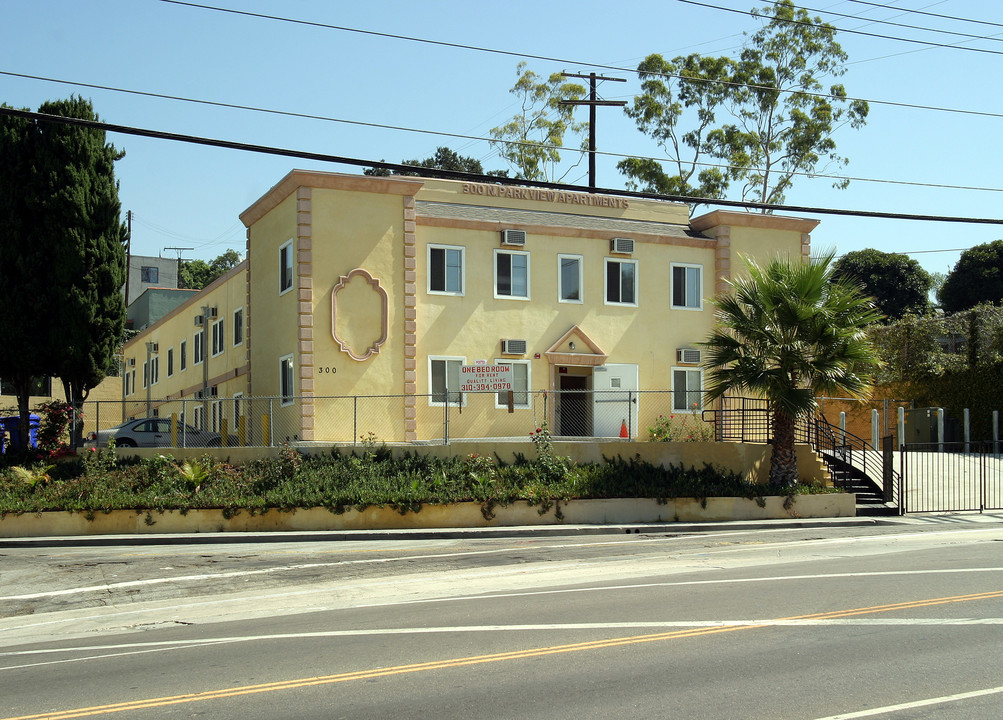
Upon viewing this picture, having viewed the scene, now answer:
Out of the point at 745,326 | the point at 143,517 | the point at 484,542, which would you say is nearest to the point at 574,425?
the point at 745,326

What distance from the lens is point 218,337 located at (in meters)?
35.2

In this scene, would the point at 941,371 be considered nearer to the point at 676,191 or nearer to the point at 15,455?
the point at 676,191

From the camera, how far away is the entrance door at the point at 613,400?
92.4ft

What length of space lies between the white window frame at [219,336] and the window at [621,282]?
1368 centimetres

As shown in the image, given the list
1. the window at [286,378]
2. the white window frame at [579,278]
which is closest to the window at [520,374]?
the white window frame at [579,278]

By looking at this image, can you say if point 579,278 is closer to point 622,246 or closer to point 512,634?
point 622,246

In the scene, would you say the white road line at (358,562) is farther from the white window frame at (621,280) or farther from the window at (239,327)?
the window at (239,327)

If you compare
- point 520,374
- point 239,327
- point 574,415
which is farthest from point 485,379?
point 239,327

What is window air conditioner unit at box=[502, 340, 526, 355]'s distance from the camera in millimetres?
28173

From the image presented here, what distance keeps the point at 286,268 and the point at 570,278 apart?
27.8 ft

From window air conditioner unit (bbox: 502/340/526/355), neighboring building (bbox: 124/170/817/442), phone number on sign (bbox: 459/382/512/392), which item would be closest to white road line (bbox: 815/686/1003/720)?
phone number on sign (bbox: 459/382/512/392)

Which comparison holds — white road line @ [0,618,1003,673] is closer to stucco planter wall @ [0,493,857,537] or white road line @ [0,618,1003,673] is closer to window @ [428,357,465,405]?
stucco planter wall @ [0,493,857,537]

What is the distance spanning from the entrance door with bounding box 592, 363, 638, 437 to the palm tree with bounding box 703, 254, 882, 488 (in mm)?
5375

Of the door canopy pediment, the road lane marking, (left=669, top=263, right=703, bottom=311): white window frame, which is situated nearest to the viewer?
the road lane marking
